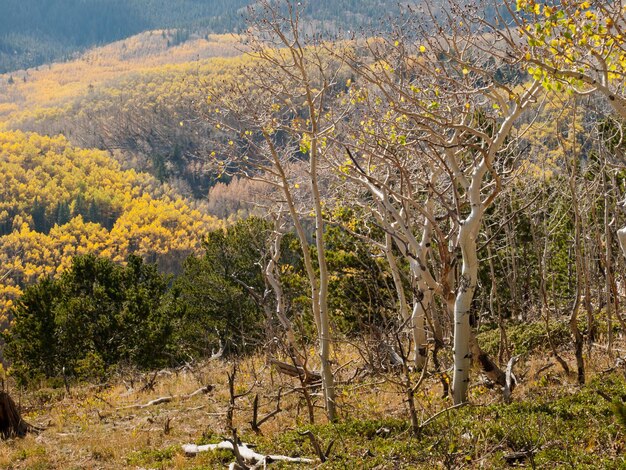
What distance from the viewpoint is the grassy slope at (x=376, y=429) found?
18.5ft

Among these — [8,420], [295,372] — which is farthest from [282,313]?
[8,420]

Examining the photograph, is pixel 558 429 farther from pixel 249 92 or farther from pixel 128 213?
pixel 128 213

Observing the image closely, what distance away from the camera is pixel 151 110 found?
192625 millimetres

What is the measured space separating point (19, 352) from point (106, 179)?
123778 mm

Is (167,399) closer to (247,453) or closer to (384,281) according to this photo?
(247,453)

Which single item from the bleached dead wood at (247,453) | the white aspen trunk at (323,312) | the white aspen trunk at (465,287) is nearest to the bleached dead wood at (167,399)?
the bleached dead wood at (247,453)

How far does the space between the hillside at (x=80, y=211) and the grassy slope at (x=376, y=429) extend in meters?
79.4

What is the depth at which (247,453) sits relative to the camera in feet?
23.6

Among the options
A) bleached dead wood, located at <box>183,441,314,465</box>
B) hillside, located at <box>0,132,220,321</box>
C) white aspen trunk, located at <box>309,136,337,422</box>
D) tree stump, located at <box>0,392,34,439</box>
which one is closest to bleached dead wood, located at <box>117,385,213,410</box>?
tree stump, located at <box>0,392,34,439</box>

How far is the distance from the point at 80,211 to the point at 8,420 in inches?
4677

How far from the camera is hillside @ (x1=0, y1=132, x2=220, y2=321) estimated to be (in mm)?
105294

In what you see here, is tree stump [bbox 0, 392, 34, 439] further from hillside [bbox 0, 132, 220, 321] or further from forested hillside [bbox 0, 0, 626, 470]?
hillside [bbox 0, 132, 220, 321]

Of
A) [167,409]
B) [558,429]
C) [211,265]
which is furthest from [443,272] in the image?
[211,265]

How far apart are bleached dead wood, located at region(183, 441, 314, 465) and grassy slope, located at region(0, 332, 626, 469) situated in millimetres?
129
